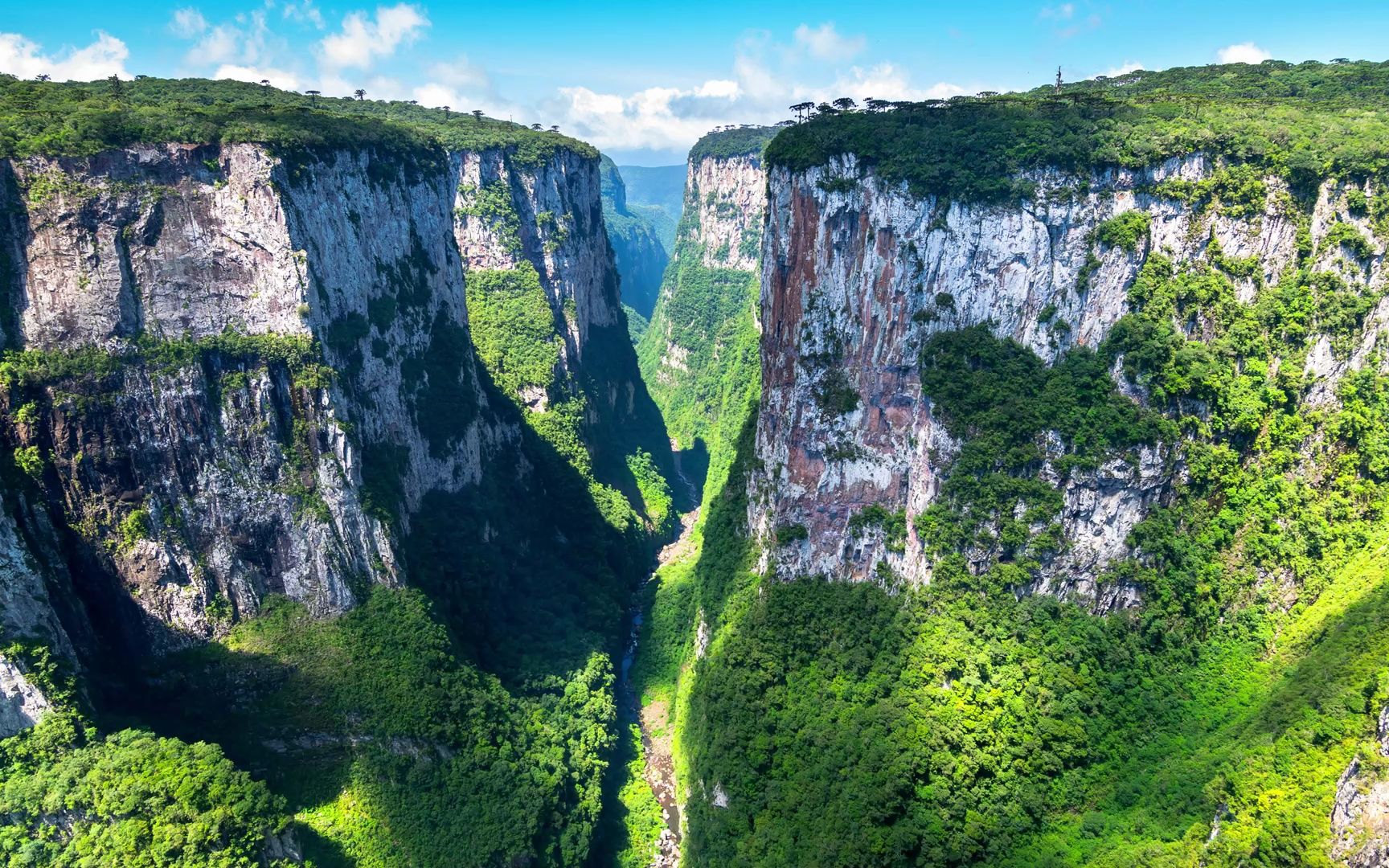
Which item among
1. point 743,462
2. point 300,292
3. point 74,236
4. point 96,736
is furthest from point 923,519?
point 74,236

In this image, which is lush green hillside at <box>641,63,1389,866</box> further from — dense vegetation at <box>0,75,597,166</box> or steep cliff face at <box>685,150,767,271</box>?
steep cliff face at <box>685,150,767,271</box>

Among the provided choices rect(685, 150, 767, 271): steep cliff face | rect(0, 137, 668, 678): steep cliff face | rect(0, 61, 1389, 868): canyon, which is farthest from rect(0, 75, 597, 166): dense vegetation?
rect(685, 150, 767, 271): steep cliff face

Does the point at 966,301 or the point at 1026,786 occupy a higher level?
the point at 966,301

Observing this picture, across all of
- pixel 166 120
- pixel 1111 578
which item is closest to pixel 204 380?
pixel 166 120

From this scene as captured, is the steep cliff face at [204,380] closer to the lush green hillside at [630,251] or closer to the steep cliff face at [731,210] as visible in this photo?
the steep cliff face at [731,210]

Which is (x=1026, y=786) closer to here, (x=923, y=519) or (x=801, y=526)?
(x=923, y=519)

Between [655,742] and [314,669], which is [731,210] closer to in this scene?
[655,742]

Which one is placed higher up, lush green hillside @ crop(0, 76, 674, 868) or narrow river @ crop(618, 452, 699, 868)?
lush green hillside @ crop(0, 76, 674, 868)
